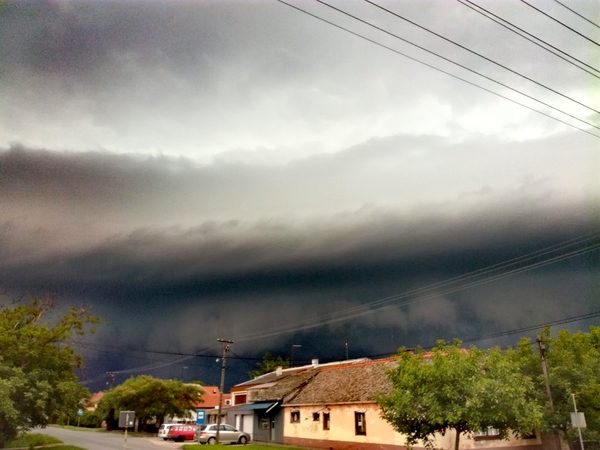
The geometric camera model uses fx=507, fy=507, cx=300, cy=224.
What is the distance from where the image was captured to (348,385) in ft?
134

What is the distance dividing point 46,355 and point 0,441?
4.59 meters

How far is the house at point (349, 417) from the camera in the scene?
105 ft

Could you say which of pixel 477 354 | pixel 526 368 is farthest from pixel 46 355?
pixel 526 368

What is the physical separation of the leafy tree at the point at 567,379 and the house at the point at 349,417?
161 inches

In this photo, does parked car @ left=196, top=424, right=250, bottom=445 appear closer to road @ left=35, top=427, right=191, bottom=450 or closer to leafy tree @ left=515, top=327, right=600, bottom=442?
road @ left=35, top=427, right=191, bottom=450

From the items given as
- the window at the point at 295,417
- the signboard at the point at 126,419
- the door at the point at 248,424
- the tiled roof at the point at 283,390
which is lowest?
the door at the point at 248,424

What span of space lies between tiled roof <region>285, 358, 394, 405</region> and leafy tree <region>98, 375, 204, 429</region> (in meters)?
23.5

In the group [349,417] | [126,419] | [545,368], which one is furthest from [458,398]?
[349,417]

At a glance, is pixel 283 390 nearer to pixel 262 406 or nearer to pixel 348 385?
pixel 262 406

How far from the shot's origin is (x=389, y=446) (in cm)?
3244

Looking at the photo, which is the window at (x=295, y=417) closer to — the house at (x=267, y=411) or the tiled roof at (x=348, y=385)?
the tiled roof at (x=348, y=385)

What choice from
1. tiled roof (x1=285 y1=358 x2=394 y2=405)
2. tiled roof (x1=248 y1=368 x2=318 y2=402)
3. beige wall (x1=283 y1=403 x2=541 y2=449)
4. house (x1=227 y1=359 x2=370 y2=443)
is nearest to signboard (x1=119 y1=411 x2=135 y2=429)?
beige wall (x1=283 y1=403 x2=541 y2=449)

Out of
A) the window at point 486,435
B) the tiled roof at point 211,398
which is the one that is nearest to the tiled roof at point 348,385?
the window at point 486,435

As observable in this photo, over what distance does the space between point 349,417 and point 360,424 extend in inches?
54.6
